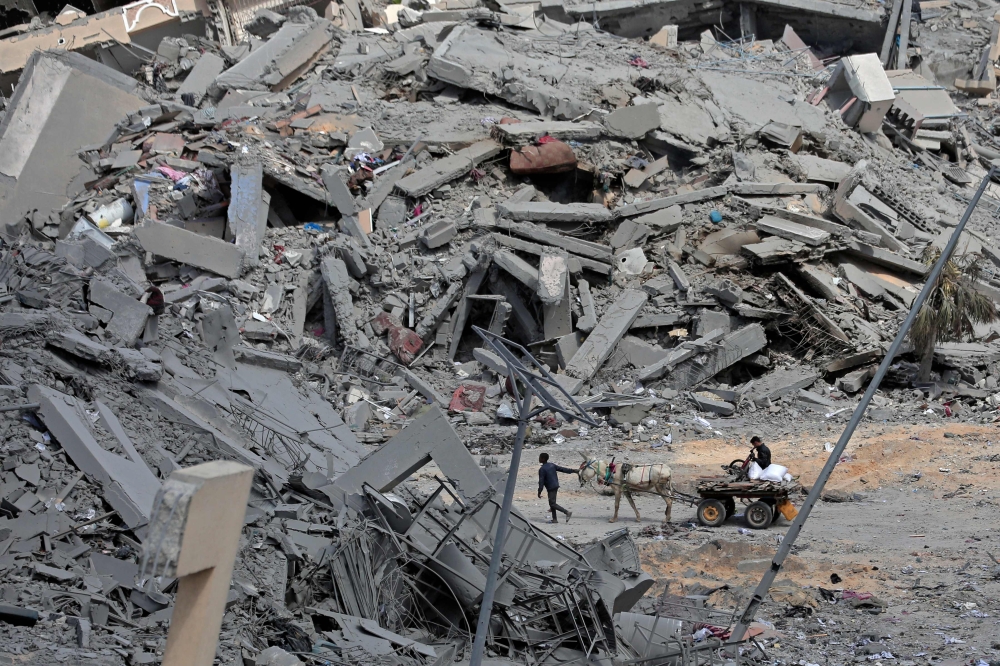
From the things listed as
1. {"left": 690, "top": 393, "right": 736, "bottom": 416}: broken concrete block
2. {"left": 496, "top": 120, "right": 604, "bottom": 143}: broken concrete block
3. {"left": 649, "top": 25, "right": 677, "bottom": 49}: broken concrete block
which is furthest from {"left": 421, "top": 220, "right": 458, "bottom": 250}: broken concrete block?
{"left": 649, "top": 25, "right": 677, "bottom": 49}: broken concrete block

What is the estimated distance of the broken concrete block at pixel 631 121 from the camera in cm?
2103

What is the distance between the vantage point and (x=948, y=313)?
1550 cm

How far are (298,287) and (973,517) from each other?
11699 mm

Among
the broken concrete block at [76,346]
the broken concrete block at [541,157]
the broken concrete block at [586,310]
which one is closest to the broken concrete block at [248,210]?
the broken concrete block at [541,157]

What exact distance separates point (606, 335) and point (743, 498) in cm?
627

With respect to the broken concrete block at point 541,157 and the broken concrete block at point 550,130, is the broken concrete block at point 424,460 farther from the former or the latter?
the broken concrete block at point 550,130

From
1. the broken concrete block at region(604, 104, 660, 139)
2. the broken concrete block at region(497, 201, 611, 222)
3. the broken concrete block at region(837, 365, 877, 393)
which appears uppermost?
the broken concrete block at region(604, 104, 660, 139)

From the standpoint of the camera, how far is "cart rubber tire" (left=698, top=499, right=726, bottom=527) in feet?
37.2

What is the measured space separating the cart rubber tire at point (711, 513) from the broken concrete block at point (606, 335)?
5.46 m

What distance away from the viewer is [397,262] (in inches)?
728

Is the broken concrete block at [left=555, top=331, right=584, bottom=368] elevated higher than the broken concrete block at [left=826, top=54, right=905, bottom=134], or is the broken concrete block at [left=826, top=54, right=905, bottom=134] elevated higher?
the broken concrete block at [left=826, top=54, right=905, bottom=134]

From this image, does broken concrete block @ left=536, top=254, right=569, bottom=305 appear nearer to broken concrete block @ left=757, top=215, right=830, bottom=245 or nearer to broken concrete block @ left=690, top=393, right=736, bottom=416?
broken concrete block @ left=690, top=393, right=736, bottom=416

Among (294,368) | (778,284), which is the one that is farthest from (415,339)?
(778,284)

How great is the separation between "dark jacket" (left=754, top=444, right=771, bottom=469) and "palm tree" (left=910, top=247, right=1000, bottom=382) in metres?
5.69
